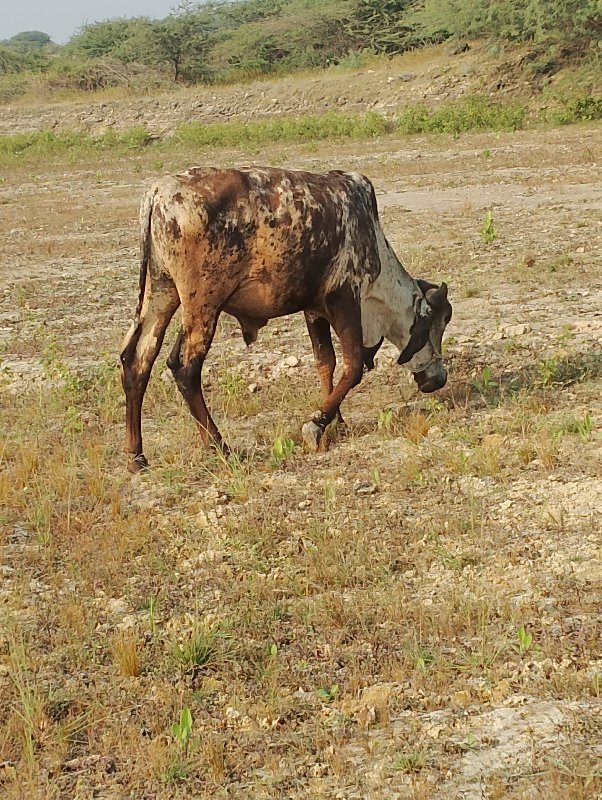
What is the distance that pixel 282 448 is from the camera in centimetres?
657

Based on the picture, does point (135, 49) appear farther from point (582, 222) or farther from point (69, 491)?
point (69, 491)

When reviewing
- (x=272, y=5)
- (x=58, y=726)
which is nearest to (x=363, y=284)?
(x=58, y=726)

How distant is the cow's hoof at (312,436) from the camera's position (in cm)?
668

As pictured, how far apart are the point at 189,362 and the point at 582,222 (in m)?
8.60

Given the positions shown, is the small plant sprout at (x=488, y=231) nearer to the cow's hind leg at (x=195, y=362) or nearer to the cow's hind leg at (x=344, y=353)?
the cow's hind leg at (x=344, y=353)

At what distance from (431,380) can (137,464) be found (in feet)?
8.00

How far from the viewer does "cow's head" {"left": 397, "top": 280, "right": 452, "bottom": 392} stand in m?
7.45

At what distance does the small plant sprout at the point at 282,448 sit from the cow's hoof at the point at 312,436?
11 cm

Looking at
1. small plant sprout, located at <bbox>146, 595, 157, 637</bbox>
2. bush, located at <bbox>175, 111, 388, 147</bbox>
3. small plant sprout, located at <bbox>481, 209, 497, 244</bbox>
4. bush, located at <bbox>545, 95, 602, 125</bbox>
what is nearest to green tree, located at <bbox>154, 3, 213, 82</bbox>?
bush, located at <bbox>175, 111, 388, 147</bbox>

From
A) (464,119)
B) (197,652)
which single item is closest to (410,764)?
(197,652)

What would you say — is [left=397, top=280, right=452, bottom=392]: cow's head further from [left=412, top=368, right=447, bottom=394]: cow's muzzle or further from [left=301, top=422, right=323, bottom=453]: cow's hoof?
[left=301, top=422, right=323, bottom=453]: cow's hoof

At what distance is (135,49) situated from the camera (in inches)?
1732

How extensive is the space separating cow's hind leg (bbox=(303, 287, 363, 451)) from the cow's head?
65cm

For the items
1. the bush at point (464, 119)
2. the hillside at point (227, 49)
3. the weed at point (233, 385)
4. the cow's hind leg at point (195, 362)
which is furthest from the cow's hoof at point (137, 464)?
the hillside at point (227, 49)
